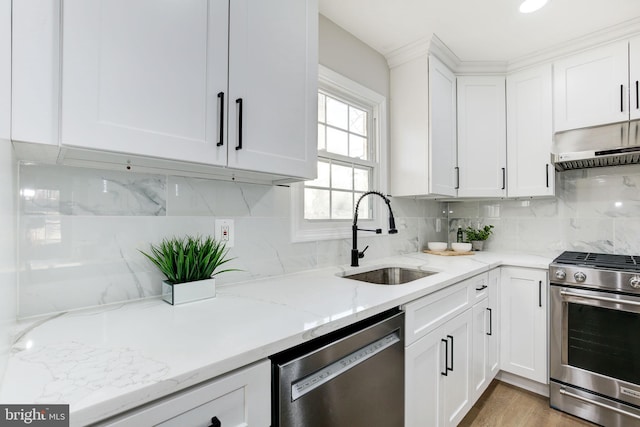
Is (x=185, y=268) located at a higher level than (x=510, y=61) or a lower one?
lower

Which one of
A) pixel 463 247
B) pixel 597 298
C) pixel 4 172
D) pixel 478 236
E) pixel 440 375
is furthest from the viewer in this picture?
pixel 478 236

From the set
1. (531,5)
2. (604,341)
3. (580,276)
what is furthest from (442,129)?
(604,341)

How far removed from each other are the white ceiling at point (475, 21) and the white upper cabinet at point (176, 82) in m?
0.67

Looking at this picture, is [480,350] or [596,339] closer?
[596,339]

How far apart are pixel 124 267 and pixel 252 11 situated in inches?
41.8

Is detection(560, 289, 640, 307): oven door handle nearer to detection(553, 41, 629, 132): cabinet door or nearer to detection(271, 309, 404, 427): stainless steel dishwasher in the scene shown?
detection(553, 41, 629, 132): cabinet door

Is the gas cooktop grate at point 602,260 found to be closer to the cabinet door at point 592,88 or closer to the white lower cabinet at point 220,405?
the cabinet door at point 592,88

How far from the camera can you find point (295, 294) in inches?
50.2

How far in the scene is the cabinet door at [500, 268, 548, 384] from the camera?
2.08m

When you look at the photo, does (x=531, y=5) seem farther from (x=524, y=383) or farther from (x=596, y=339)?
(x=524, y=383)

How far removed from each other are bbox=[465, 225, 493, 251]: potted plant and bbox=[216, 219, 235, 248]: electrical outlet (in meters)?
2.23

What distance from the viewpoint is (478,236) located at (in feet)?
9.11

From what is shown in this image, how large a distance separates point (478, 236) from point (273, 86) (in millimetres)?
2340

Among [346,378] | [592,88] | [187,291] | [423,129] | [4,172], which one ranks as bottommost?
[346,378]
